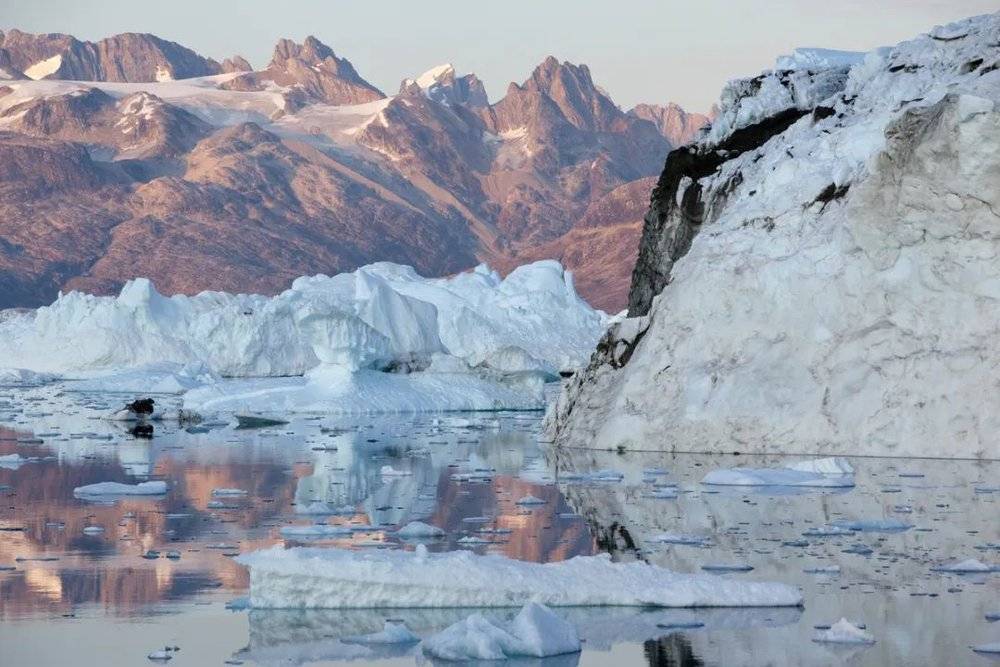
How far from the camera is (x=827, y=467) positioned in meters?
17.9

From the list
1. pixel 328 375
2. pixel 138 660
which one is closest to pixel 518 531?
pixel 138 660

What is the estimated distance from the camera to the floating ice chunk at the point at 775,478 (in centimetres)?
1744

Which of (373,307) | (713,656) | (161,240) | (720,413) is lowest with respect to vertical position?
(713,656)

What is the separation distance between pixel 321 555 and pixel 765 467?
9.58m

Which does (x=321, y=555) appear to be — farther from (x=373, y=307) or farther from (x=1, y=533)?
(x=373, y=307)

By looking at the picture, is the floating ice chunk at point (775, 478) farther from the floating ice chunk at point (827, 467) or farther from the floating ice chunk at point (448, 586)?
the floating ice chunk at point (448, 586)

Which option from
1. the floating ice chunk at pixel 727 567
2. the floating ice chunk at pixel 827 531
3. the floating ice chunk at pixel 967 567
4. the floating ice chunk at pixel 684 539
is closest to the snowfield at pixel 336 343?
the floating ice chunk at pixel 827 531

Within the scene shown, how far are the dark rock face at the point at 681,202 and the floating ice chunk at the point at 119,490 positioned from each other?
1122cm

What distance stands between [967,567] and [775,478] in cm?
610

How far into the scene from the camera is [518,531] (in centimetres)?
1393

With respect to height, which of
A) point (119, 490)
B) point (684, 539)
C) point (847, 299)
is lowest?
point (684, 539)

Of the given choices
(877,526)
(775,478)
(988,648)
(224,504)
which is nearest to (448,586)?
(988,648)

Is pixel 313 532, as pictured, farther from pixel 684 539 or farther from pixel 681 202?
pixel 681 202

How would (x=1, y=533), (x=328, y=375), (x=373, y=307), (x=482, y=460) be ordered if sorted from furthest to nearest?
1. (x=373, y=307)
2. (x=328, y=375)
3. (x=482, y=460)
4. (x=1, y=533)
